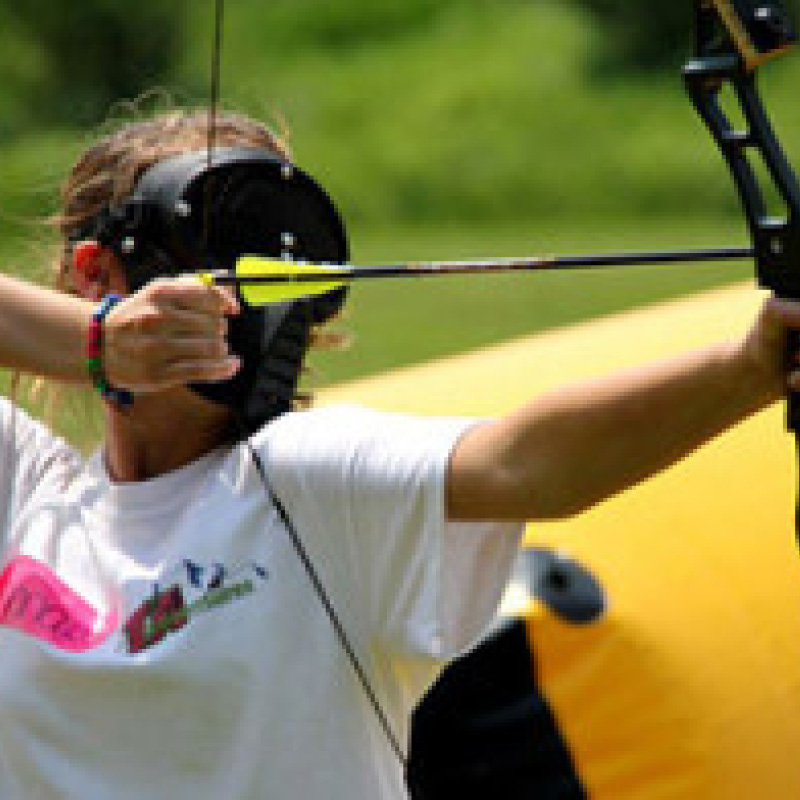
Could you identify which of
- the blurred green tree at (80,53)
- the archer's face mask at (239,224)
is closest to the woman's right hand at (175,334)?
the archer's face mask at (239,224)

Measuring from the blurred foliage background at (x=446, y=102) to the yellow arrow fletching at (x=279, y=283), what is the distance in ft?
30.0

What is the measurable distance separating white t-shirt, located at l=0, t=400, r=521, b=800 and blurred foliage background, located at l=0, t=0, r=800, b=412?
915cm

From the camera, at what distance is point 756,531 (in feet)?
12.1

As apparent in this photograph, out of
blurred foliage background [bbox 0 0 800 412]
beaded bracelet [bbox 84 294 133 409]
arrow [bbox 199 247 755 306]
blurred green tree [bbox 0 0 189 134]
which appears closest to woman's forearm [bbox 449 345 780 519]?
arrow [bbox 199 247 755 306]

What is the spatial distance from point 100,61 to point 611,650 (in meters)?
12.4

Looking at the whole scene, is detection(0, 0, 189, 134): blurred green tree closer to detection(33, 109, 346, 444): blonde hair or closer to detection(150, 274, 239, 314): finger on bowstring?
detection(33, 109, 346, 444): blonde hair

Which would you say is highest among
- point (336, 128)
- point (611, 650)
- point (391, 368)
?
point (611, 650)

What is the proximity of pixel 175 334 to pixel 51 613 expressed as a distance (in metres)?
0.33

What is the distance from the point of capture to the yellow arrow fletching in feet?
8.52

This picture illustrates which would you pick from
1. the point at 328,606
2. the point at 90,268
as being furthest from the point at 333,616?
the point at 90,268

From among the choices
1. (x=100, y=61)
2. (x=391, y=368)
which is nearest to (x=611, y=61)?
(x=100, y=61)

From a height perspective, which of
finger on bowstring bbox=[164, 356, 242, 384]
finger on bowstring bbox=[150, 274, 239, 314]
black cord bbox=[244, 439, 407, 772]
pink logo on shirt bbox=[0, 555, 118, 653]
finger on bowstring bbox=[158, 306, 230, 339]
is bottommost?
pink logo on shirt bbox=[0, 555, 118, 653]

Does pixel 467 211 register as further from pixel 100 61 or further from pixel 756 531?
pixel 756 531

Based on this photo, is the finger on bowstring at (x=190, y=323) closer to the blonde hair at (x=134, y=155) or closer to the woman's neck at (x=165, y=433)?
the woman's neck at (x=165, y=433)
